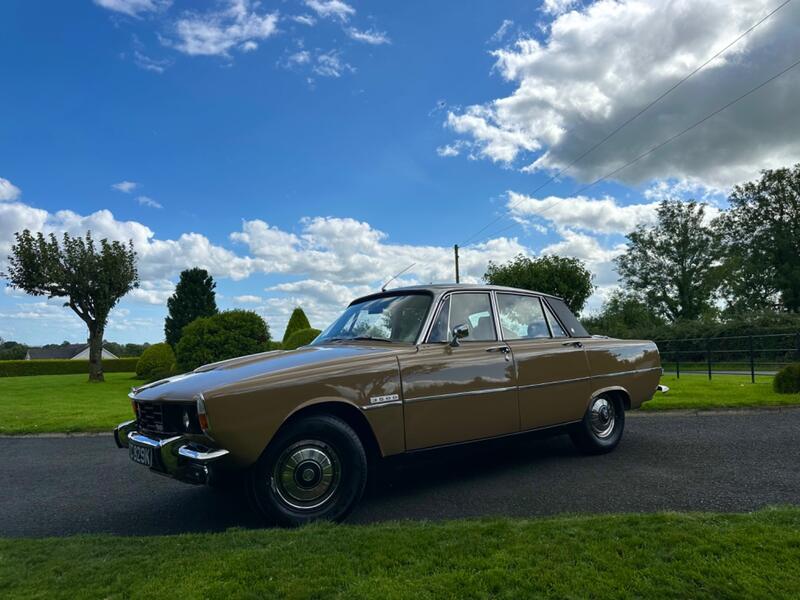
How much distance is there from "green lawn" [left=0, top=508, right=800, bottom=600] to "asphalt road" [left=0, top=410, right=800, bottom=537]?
1.95 ft

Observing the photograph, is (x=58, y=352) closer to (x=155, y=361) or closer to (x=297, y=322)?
(x=155, y=361)

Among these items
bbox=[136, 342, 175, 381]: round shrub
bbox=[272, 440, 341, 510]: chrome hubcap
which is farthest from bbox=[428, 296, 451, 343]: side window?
bbox=[136, 342, 175, 381]: round shrub

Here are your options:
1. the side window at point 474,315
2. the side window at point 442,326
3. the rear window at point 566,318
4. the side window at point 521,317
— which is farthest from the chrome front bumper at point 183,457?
the rear window at point 566,318

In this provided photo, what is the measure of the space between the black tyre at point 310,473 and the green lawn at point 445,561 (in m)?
0.23

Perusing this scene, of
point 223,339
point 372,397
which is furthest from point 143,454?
point 223,339

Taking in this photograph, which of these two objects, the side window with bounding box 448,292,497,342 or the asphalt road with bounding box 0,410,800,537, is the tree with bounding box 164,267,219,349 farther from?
the side window with bounding box 448,292,497,342

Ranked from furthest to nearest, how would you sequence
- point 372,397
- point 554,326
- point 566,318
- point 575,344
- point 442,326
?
point 566,318 → point 554,326 → point 575,344 → point 442,326 → point 372,397

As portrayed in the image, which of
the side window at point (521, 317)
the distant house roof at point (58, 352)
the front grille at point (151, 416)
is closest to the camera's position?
the front grille at point (151, 416)

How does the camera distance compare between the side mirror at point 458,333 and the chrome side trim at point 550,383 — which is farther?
the chrome side trim at point 550,383

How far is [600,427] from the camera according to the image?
19.5 ft

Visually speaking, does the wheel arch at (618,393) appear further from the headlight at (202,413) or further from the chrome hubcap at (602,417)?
the headlight at (202,413)

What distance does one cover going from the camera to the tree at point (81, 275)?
84.9 ft

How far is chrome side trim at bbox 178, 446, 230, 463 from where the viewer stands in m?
3.40

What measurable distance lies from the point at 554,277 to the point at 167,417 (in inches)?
1336
